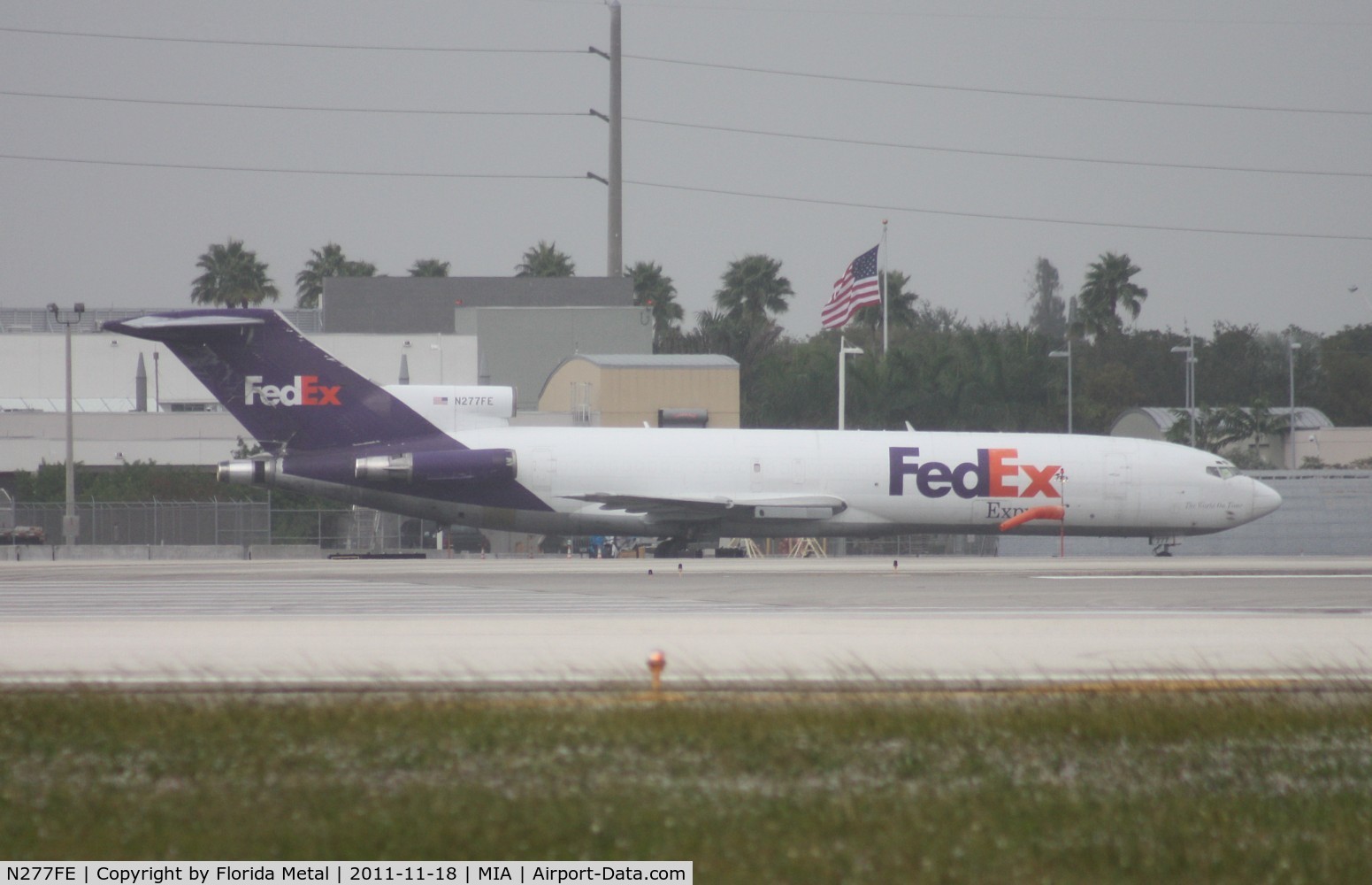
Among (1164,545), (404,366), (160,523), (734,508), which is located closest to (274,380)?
(734,508)

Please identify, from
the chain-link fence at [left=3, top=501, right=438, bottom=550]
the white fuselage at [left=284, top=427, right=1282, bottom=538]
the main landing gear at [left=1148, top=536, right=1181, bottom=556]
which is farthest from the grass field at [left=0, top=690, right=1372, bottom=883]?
the chain-link fence at [left=3, top=501, right=438, bottom=550]

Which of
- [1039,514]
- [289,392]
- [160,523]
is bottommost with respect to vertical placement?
[160,523]

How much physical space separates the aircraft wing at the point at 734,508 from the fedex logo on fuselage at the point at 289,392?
7.17 meters

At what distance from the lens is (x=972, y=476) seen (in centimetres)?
3969

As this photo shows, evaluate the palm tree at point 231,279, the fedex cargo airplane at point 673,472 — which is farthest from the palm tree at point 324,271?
the fedex cargo airplane at point 673,472

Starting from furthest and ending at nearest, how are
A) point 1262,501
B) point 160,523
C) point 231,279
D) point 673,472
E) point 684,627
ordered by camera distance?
point 231,279, point 160,523, point 1262,501, point 673,472, point 684,627

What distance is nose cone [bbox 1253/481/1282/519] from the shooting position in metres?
40.7

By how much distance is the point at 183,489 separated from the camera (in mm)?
59562

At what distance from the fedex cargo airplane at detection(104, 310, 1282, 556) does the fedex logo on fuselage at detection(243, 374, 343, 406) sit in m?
0.03

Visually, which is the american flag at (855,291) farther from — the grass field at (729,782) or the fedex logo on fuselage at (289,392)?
the grass field at (729,782)

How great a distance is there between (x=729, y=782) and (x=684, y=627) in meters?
8.84

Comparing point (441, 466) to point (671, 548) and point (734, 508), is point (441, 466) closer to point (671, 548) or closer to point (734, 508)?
point (671, 548)

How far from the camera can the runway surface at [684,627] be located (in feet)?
46.7

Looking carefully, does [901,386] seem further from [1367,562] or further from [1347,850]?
[1347,850]
